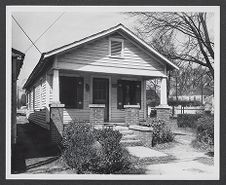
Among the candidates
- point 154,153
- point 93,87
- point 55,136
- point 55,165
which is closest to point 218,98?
point 154,153

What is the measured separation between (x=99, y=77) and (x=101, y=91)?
26.9 inches

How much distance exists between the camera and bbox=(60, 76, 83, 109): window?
12789mm

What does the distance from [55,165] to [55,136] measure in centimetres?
265

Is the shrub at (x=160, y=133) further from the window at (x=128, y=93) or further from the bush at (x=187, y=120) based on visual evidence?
the bush at (x=187, y=120)

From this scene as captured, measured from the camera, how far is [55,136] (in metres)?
10.6

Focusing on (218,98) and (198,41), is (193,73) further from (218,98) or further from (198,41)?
(218,98)

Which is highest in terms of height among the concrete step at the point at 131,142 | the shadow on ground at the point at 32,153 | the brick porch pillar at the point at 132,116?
the brick porch pillar at the point at 132,116

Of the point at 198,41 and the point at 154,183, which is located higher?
the point at 198,41

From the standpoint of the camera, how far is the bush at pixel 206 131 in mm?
9406

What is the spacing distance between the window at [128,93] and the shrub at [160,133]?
2.97m

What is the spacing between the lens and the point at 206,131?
9.57 meters

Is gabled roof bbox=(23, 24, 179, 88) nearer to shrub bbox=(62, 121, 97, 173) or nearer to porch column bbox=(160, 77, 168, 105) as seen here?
porch column bbox=(160, 77, 168, 105)

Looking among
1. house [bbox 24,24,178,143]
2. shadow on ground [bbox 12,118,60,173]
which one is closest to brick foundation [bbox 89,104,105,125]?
house [bbox 24,24,178,143]

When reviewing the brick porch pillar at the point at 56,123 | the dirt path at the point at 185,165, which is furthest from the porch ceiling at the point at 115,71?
the dirt path at the point at 185,165
